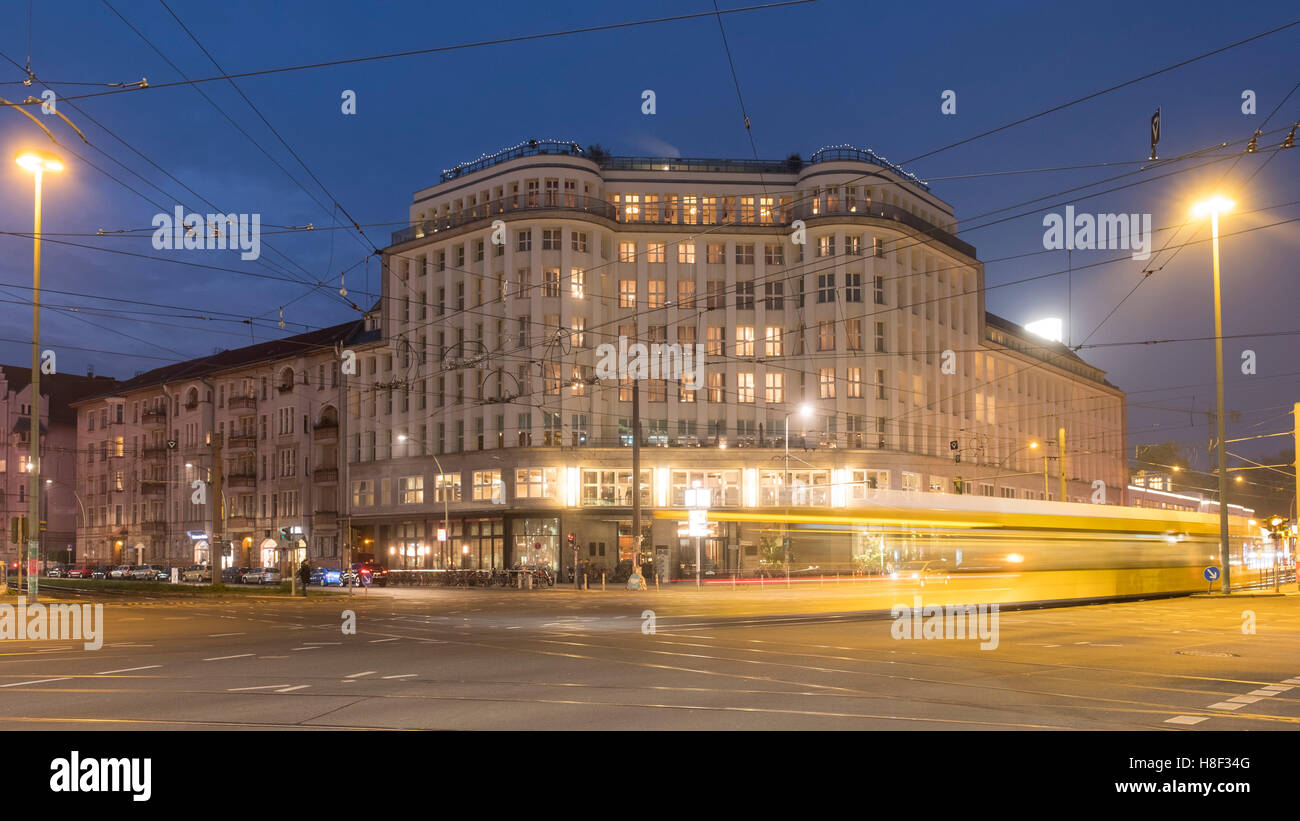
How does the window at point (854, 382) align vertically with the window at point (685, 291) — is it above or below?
below

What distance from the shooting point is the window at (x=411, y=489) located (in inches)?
2566

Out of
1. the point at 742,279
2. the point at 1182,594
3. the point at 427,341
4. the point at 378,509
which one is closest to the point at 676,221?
the point at 742,279

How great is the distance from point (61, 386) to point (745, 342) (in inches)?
3024

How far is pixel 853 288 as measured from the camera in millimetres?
60969

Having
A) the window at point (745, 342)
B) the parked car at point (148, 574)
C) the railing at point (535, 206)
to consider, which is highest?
the railing at point (535, 206)

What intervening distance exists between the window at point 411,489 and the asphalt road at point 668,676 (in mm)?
38389

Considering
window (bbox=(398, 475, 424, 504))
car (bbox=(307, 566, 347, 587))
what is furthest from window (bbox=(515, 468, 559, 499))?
car (bbox=(307, 566, 347, 587))

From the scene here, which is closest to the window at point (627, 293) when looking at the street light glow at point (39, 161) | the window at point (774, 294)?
the window at point (774, 294)

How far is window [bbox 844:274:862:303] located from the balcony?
4653 cm

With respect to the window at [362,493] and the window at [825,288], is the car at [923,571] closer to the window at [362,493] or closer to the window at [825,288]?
the window at [825,288]

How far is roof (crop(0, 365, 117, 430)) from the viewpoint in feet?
319

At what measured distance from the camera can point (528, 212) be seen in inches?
2384

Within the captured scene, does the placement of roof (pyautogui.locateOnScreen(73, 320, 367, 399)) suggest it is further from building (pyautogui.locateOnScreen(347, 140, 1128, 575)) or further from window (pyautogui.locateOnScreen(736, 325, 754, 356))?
window (pyautogui.locateOnScreen(736, 325, 754, 356))
